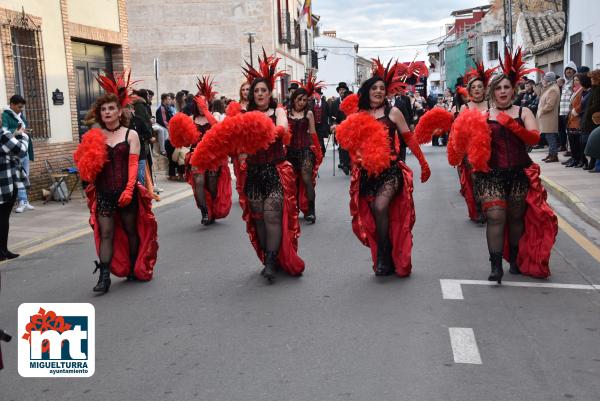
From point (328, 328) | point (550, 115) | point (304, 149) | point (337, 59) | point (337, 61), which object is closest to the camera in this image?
point (328, 328)

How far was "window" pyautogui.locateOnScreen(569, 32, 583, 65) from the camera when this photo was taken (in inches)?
886

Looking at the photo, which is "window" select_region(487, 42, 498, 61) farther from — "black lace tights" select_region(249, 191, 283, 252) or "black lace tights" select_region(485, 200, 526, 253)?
"black lace tights" select_region(249, 191, 283, 252)

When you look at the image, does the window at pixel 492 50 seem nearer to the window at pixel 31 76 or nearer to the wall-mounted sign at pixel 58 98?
the wall-mounted sign at pixel 58 98

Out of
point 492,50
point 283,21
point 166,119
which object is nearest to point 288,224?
point 166,119

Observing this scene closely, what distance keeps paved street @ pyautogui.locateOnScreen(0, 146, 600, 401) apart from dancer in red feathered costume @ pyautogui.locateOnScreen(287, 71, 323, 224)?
1.64 m

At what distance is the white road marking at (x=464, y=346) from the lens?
183 inches

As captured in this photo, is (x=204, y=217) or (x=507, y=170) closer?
(x=507, y=170)

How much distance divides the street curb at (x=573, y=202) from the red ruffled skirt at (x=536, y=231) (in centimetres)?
301

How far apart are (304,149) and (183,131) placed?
1685mm

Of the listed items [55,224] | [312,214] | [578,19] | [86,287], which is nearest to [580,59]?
[578,19]

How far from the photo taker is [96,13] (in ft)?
56.7

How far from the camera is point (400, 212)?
22.5 ft

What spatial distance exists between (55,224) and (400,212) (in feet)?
20.8

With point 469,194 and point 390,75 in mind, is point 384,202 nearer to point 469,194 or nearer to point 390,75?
point 390,75
